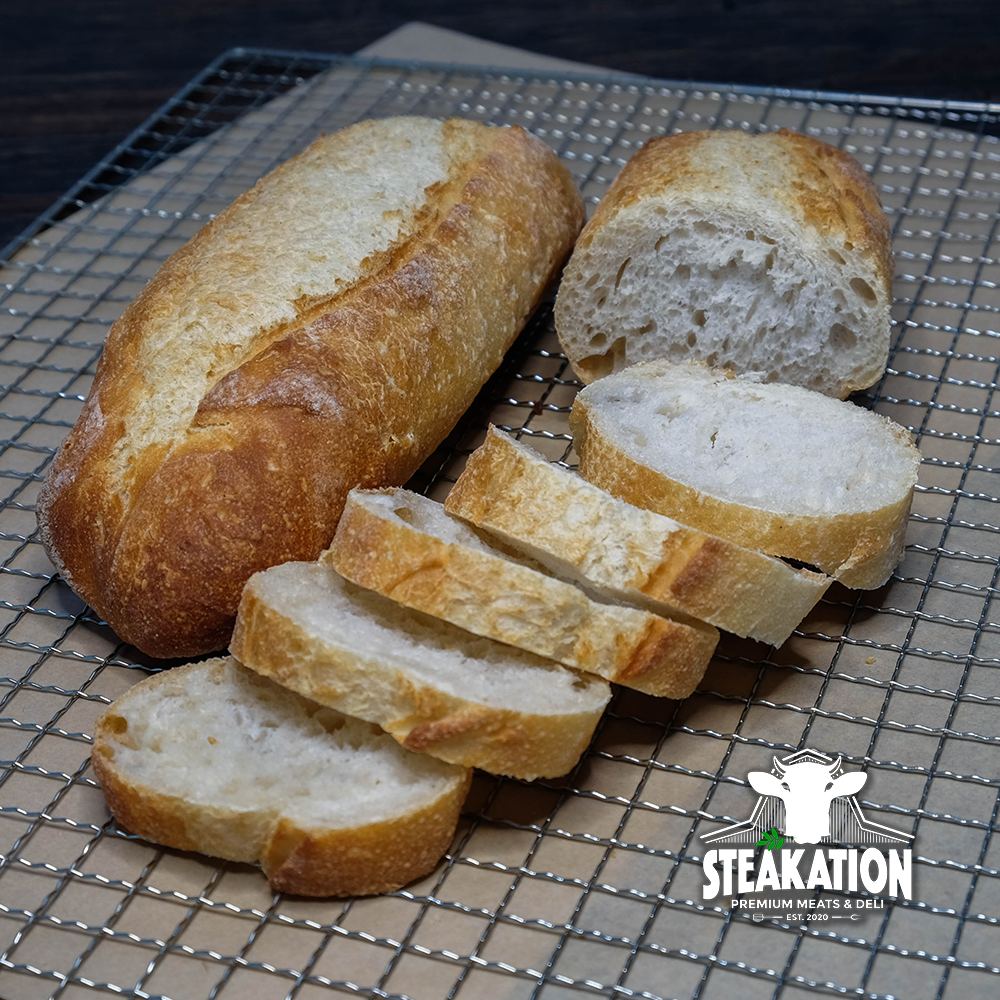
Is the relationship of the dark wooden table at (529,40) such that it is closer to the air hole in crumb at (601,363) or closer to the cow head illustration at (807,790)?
the air hole in crumb at (601,363)

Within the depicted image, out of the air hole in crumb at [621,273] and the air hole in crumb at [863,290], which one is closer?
the air hole in crumb at [863,290]

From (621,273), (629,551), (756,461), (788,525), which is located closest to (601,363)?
(621,273)

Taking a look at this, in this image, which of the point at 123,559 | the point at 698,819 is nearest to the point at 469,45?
the point at 123,559

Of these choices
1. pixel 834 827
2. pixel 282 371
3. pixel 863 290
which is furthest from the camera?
pixel 863 290

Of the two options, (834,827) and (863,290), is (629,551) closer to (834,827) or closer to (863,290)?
(834,827)

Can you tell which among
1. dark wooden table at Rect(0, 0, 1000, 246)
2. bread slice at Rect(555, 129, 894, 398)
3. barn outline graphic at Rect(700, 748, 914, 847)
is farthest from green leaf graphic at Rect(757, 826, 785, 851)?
dark wooden table at Rect(0, 0, 1000, 246)

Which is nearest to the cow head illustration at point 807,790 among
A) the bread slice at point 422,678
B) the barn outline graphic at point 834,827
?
the barn outline graphic at point 834,827
